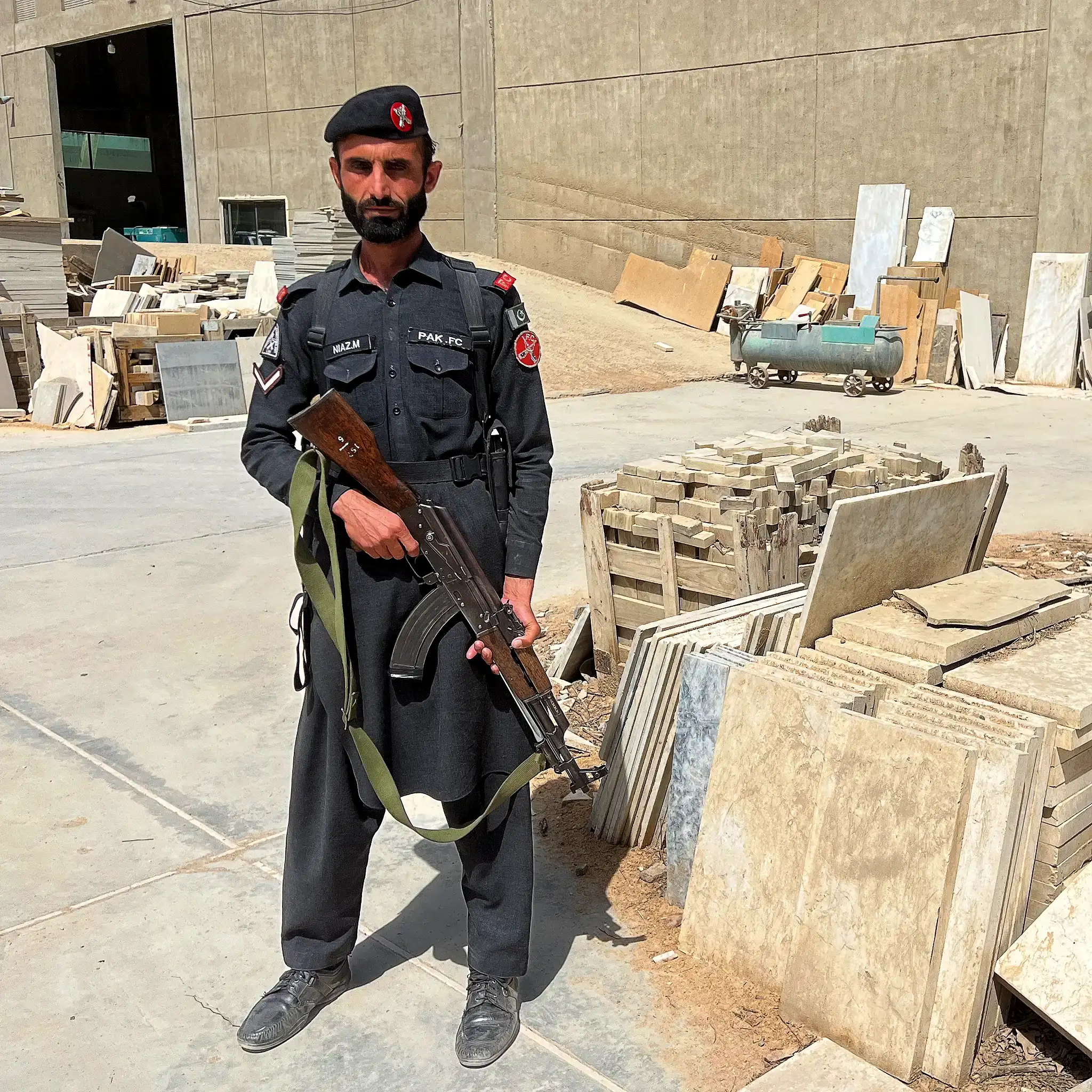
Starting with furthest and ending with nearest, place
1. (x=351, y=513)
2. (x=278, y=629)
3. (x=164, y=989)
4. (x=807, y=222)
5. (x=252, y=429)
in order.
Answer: (x=807, y=222) < (x=278, y=629) < (x=164, y=989) < (x=252, y=429) < (x=351, y=513)

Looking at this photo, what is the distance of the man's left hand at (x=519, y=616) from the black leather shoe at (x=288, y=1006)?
89 cm

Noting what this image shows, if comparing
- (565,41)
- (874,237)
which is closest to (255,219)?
(565,41)

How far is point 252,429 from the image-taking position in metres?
2.77

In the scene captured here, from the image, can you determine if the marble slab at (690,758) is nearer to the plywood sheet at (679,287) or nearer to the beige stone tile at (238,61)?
the plywood sheet at (679,287)

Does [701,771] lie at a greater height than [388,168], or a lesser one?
lesser

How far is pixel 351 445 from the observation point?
2564 mm

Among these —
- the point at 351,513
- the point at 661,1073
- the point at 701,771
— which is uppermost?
the point at 351,513

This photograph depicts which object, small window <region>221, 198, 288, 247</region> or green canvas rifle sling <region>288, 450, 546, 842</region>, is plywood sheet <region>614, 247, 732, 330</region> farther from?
green canvas rifle sling <region>288, 450, 546, 842</region>

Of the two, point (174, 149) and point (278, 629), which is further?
point (174, 149)

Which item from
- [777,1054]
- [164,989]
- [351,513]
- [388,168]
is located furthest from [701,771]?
[388,168]

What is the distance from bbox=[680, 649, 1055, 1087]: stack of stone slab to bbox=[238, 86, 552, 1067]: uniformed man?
0.57 meters

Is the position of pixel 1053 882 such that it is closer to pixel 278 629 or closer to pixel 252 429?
pixel 252 429

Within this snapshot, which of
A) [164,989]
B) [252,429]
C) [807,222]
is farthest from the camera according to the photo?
[807,222]

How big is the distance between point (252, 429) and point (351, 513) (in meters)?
0.37
